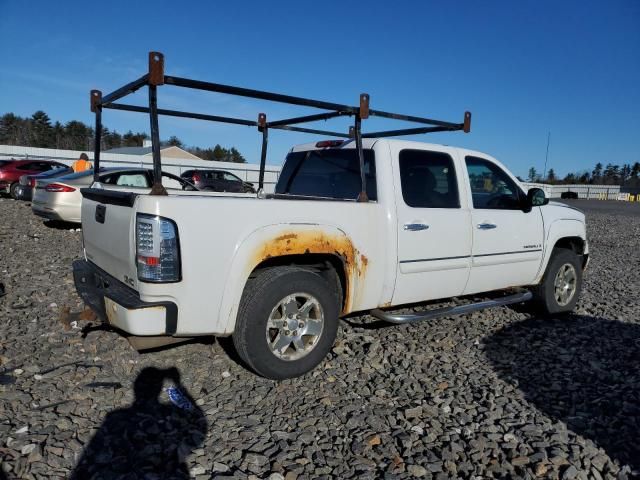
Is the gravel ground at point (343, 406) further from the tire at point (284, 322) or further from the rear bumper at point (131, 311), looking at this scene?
the rear bumper at point (131, 311)

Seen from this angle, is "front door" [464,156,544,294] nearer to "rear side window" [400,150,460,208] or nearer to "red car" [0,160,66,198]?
"rear side window" [400,150,460,208]

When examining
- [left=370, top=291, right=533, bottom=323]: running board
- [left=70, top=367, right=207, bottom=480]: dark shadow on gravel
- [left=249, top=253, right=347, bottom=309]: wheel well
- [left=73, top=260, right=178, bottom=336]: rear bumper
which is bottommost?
[left=70, top=367, right=207, bottom=480]: dark shadow on gravel

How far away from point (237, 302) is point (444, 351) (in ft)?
6.95

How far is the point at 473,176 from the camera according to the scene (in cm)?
465

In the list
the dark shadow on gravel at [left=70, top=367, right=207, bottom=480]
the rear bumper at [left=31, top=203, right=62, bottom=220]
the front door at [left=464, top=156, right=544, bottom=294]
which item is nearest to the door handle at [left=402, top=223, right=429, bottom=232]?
the front door at [left=464, top=156, right=544, bottom=294]

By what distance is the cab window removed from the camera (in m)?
4.64

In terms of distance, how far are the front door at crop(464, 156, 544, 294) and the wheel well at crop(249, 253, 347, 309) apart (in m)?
1.48

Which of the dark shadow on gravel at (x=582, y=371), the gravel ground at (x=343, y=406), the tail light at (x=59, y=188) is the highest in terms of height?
the tail light at (x=59, y=188)

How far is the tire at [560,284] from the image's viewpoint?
5.32 metres

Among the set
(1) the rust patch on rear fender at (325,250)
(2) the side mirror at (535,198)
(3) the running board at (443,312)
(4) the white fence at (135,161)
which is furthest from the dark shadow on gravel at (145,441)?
(4) the white fence at (135,161)

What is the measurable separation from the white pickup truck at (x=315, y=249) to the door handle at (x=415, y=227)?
0.04 ft

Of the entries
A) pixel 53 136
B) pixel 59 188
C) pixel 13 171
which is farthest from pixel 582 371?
pixel 53 136

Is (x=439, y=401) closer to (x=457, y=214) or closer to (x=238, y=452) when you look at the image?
(x=238, y=452)

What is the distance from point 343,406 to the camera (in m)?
3.22
